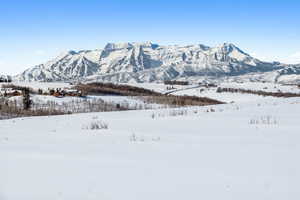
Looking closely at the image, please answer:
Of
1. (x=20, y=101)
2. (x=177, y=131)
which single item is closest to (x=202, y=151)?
(x=177, y=131)

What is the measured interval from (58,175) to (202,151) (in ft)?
15.2

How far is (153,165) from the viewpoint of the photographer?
8.16 m

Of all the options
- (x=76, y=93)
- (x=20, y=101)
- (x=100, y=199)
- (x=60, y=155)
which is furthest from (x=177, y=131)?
(x=76, y=93)

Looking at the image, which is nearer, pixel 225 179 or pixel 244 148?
pixel 225 179

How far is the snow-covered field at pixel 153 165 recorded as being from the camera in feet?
20.8

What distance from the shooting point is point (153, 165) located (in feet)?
26.8

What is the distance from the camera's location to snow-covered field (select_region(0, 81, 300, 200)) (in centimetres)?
634

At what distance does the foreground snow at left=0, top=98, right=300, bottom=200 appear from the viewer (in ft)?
20.8

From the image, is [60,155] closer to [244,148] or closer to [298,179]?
[244,148]

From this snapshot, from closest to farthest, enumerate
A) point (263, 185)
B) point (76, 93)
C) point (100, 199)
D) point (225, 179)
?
point (100, 199) < point (263, 185) < point (225, 179) < point (76, 93)

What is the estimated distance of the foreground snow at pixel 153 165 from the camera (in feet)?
20.8

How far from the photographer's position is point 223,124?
15875mm

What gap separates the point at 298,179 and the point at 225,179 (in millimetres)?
1685

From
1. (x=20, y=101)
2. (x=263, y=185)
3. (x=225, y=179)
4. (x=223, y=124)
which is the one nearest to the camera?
(x=263, y=185)
